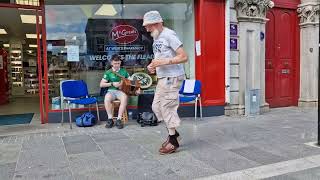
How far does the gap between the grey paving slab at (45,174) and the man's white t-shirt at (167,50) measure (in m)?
1.78

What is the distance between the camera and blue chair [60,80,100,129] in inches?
282

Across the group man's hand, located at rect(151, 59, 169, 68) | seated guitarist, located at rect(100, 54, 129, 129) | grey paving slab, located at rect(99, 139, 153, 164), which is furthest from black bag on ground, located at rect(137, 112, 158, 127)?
man's hand, located at rect(151, 59, 169, 68)

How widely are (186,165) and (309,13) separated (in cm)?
651

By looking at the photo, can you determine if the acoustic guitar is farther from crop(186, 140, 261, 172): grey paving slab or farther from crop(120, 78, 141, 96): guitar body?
crop(186, 140, 261, 172): grey paving slab

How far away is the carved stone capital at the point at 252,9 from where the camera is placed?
26.7ft

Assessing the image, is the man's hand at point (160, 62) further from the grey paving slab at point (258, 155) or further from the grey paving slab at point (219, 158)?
Answer: the grey paving slab at point (258, 155)

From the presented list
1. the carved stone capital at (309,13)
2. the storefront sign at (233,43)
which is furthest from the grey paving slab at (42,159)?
the carved stone capital at (309,13)

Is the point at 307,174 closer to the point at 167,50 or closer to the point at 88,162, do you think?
the point at 167,50

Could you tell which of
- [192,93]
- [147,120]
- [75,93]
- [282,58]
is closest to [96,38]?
[75,93]

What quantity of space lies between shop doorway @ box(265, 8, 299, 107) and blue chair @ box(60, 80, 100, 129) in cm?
464

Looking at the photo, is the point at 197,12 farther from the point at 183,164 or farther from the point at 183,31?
the point at 183,164

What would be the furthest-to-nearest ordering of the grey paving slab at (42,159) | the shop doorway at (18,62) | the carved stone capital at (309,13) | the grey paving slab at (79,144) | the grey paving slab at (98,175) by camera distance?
the shop doorway at (18,62), the carved stone capital at (309,13), the grey paving slab at (79,144), the grey paving slab at (42,159), the grey paving slab at (98,175)

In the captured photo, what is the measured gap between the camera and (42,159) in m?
4.94

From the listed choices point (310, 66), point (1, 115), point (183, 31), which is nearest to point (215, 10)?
point (183, 31)
